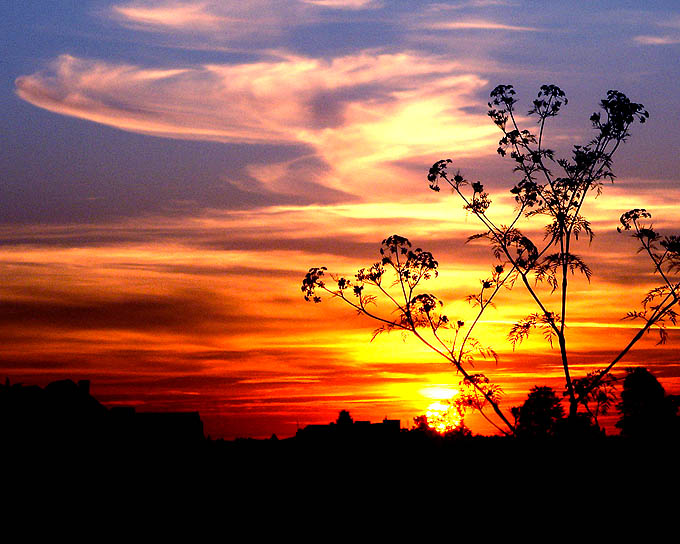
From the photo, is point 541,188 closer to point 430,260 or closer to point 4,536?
point 430,260

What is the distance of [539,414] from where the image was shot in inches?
1369

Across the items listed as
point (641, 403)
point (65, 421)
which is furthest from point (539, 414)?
point (641, 403)

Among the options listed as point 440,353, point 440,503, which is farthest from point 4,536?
point 440,353

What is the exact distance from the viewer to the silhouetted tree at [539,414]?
3331 cm

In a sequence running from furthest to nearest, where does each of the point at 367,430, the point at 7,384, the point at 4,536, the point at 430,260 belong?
the point at 367,430, the point at 7,384, the point at 430,260, the point at 4,536

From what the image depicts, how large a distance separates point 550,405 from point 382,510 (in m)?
10.1

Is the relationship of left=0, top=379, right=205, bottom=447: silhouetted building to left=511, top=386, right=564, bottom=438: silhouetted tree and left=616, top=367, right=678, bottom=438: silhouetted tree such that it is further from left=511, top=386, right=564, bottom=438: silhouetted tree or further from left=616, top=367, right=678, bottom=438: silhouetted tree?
left=616, top=367, right=678, bottom=438: silhouetted tree

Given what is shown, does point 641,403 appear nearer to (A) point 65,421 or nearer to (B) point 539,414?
(B) point 539,414

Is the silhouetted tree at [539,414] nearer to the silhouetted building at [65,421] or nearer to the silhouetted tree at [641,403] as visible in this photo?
the silhouetted building at [65,421]

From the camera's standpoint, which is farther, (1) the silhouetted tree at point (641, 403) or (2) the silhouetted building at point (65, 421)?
(1) the silhouetted tree at point (641, 403)

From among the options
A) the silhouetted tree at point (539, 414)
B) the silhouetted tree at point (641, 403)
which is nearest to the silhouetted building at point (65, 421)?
the silhouetted tree at point (539, 414)

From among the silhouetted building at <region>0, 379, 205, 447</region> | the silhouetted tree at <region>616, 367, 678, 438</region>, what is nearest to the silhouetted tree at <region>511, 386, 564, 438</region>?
the silhouetted building at <region>0, 379, 205, 447</region>

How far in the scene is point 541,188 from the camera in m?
31.8

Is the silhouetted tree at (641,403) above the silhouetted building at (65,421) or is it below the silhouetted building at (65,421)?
above
